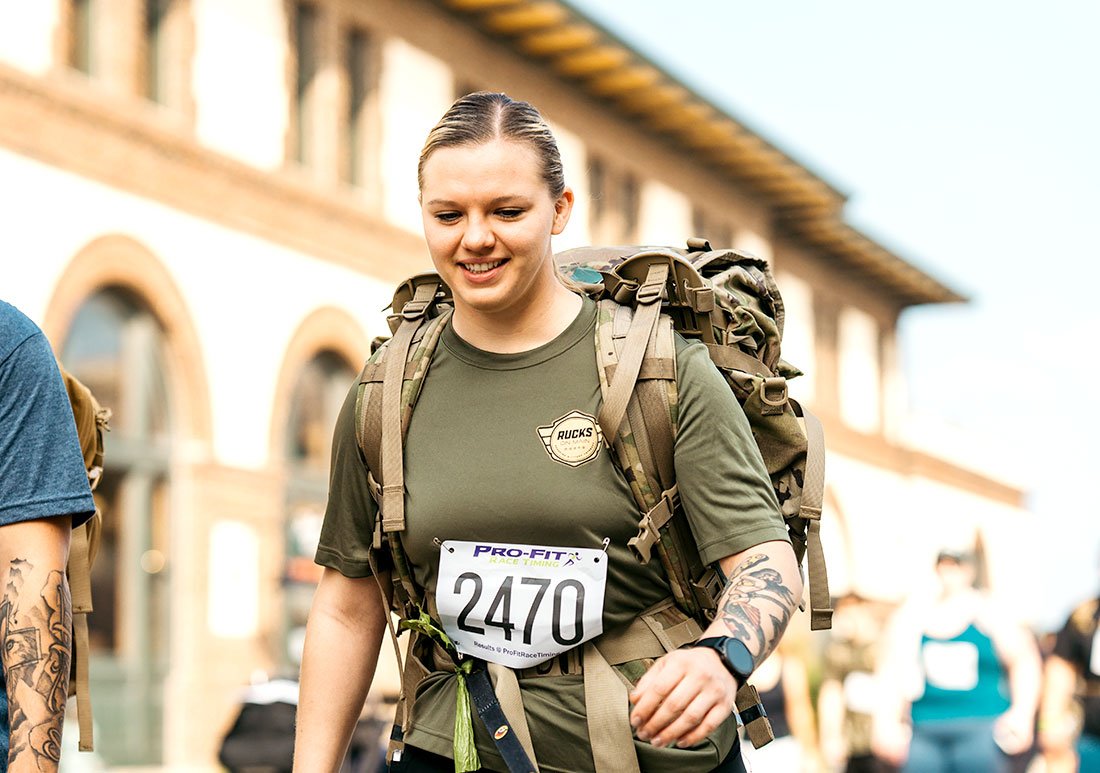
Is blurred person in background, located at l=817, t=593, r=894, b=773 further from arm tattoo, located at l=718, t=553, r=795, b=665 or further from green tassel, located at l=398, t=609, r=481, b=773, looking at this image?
arm tattoo, located at l=718, t=553, r=795, b=665

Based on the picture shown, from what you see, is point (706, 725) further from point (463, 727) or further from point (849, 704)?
point (849, 704)

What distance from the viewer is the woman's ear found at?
3.53 m

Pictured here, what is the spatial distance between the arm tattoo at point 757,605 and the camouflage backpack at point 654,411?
188mm

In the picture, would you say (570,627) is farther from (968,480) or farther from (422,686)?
(968,480)

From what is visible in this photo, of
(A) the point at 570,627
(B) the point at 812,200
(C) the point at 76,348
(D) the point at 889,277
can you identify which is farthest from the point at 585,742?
(D) the point at 889,277

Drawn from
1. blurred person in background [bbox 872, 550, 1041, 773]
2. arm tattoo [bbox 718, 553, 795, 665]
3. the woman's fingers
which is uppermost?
arm tattoo [bbox 718, 553, 795, 665]

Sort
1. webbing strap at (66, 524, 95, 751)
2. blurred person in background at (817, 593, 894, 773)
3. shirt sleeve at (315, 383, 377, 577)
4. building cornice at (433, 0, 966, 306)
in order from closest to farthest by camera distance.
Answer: shirt sleeve at (315, 383, 377, 577) → webbing strap at (66, 524, 95, 751) → blurred person in background at (817, 593, 894, 773) → building cornice at (433, 0, 966, 306)

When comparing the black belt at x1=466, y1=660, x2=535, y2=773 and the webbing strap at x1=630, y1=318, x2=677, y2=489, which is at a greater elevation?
the webbing strap at x1=630, y1=318, x2=677, y2=489

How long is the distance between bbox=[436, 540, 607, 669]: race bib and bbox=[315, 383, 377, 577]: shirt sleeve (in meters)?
0.30

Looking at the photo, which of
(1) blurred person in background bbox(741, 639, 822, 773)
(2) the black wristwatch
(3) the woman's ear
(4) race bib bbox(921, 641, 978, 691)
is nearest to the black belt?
(2) the black wristwatch

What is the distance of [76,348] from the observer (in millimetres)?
16562

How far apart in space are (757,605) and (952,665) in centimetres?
631

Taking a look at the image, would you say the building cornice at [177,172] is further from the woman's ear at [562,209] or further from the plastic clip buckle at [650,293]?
the plastic clip buckle at [650,293]

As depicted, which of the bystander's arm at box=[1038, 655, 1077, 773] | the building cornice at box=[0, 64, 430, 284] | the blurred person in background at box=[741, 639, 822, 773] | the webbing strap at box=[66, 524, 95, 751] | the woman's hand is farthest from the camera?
the building cornice at box=[0, 64, 430, 284]
